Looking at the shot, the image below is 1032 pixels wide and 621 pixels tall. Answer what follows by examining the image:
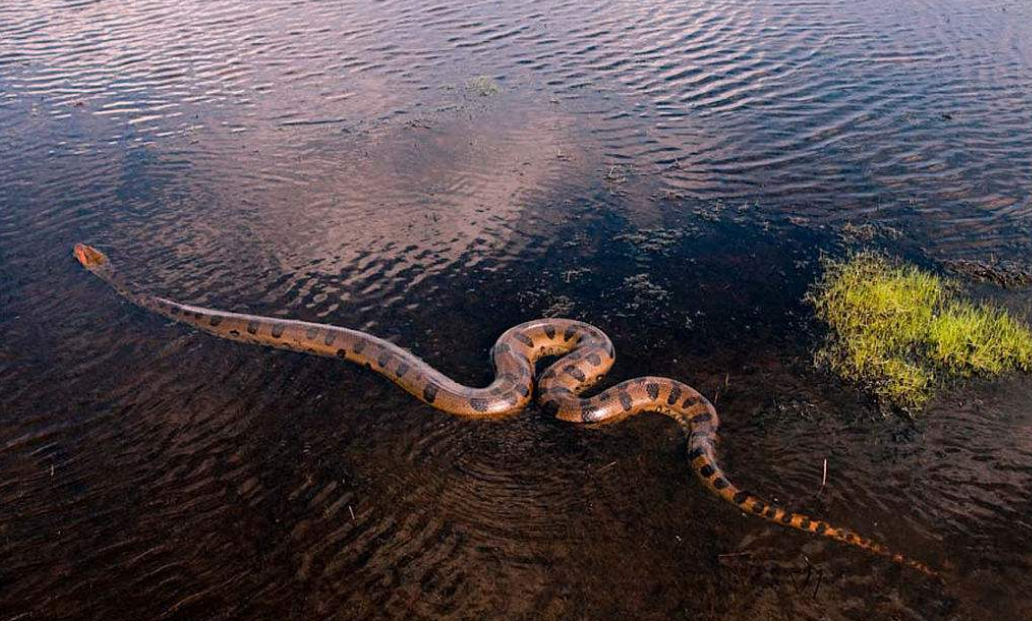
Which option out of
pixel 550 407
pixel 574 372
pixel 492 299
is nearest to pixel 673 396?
pixel 574 372

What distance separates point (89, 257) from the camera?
1300 cm

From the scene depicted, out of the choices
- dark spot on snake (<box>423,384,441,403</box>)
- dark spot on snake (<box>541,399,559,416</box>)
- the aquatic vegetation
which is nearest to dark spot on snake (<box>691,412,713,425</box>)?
dark spot on snake (<box>541,399,559,416</box>)

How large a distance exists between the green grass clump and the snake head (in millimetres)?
12818

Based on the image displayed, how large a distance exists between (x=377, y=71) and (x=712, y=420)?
1672cm

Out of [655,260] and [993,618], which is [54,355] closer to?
[655,260]

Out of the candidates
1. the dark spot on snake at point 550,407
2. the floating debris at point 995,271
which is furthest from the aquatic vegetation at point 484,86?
the floating debris at point 995,271

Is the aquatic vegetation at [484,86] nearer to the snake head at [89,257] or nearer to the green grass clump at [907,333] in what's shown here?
the snake head at [89,257]

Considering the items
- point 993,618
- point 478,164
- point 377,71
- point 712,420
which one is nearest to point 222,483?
point 712,420

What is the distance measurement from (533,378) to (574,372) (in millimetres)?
638

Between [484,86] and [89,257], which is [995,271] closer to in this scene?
[484,86]

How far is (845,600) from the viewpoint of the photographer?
7195mm

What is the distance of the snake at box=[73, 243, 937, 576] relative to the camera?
9094 mm

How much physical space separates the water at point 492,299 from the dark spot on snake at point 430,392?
1.27ft

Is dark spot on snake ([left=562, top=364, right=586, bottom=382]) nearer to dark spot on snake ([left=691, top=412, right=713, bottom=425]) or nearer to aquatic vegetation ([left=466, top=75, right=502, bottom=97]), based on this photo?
dark spot on snake ([left=691, top=412, right=713, bottom=425])
